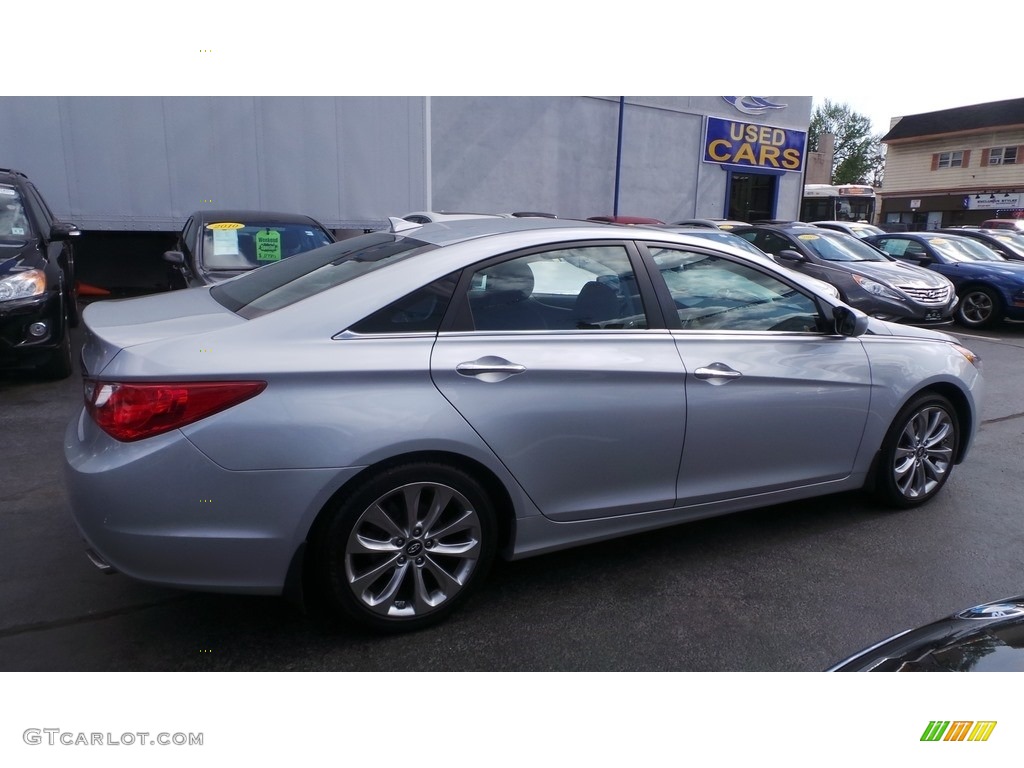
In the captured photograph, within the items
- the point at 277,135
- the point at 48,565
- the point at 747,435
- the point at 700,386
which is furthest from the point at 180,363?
the point at 277,135

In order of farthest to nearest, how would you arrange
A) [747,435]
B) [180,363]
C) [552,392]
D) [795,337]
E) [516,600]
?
[795,337], [747,435], [516,600], [552,392], [180,363]

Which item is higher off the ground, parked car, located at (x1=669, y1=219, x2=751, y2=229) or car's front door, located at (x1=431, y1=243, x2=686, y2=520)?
parked car, located at (x1=669, y1=219, x2=751, y2=229)

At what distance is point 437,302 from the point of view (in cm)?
284

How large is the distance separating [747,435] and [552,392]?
40.9 inches

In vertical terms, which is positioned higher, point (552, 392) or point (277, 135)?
point (277, 135)

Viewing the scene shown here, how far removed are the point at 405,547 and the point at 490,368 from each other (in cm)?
72

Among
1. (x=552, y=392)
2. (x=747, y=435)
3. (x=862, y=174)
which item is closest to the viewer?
(x=552, y=392)

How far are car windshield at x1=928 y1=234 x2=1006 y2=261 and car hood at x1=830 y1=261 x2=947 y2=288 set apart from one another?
92.9 inches

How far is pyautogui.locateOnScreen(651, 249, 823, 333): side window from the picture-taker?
3357 mm

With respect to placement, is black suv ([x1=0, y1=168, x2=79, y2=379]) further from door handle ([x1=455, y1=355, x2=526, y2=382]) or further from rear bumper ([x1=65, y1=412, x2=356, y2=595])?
door handle ([x1=455, y1=355, x2=526, y2=382])

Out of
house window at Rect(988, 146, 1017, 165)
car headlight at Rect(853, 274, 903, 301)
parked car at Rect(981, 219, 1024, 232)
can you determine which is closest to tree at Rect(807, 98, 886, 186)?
house window at Rect(988, 146, 1017, 165)

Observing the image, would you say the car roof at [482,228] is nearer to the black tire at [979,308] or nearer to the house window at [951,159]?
the black tire at [979,308]

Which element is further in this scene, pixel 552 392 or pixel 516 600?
pixel 516 600

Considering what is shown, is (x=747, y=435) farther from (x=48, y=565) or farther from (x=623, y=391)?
(x=48, y=565)
